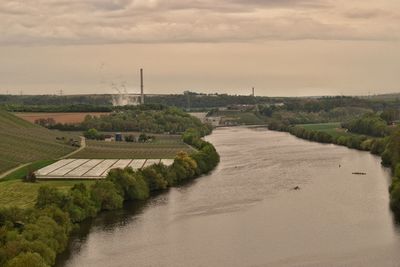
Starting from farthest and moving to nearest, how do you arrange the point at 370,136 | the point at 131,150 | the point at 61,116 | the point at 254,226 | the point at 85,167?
1. the point at 61,116
2. the point at 370,136
3. the point at 131,150
4. the point at 85,167
5. the point at 254,226

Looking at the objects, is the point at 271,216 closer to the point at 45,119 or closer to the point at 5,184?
the point at 5,184

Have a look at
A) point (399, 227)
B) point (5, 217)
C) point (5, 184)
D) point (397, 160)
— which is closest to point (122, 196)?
point (5, 184)

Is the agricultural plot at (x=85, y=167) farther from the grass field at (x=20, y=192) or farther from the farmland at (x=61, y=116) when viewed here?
the farmland at (x=61, y=116)

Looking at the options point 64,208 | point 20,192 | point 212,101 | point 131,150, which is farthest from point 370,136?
point 212,101

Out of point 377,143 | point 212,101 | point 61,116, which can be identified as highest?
point 212,101

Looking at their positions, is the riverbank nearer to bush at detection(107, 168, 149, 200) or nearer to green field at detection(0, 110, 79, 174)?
bush at detection(107, 168, 149, 200)

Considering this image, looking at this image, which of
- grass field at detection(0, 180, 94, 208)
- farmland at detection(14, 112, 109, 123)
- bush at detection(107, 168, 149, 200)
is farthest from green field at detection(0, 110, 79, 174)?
farmland at detection(14, 112, 109, 123)

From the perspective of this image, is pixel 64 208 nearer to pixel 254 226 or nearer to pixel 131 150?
pixel 254 226
